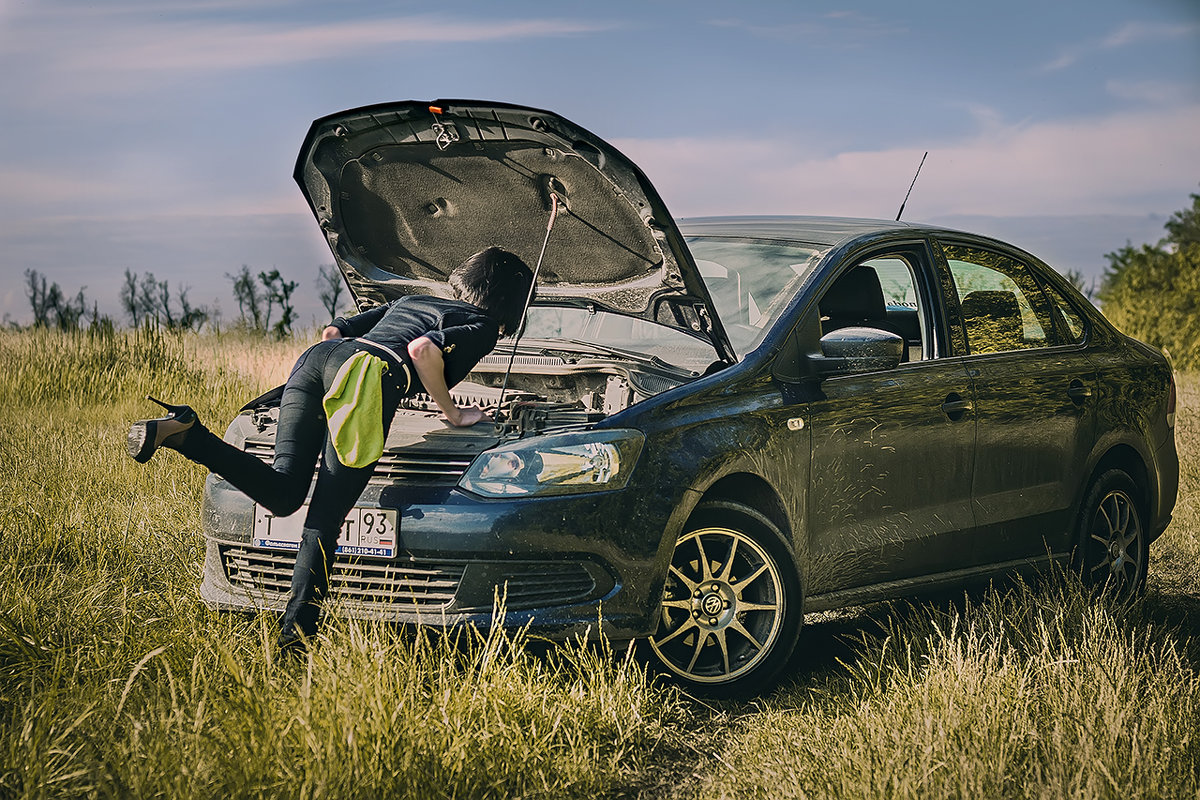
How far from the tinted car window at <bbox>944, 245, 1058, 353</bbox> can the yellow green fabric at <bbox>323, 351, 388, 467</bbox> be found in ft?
8.89

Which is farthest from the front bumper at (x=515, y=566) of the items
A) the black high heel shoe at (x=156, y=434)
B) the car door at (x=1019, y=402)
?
the car door at (x=1019, y=402)

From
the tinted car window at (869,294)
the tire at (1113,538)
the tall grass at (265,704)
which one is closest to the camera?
the tall grass at (265,704)

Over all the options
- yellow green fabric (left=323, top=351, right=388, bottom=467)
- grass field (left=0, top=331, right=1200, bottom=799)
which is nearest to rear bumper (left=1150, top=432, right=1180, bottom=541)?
grass field (left=0, top=331, right=1200, bottom=799)

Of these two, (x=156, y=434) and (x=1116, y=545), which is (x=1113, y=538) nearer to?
(x=1116, y=545)

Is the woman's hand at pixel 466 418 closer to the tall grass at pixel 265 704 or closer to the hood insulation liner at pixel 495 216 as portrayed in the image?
the tall grass at pixel 265 704

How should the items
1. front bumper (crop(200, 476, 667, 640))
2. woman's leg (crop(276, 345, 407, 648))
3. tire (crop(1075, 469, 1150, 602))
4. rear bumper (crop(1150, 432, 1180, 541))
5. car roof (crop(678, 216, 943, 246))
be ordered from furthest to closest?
rear bumper (crop(1150, 432, 1180, 541)) < tire (crop(1075, 469, 1150, 602)) < car roof (crop(678, 216, 943, 246)) < woman's leg (crop(276, 345, 407, 648)) < front bumper (crop(200, 476, 667, 640))

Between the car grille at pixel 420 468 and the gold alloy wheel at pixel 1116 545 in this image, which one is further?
the gold alloy wheel at pixel 1116 545

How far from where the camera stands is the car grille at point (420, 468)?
4.48m

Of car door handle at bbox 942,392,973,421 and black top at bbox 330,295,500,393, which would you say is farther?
car door handle at bbox 942,392,973,421

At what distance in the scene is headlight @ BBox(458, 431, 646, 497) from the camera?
173 inches

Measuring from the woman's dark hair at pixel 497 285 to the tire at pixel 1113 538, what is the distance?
293cm

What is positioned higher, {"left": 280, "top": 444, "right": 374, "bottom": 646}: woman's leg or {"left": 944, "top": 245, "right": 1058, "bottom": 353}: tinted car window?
{"left": 944, "top": 245, "right": 1058, "bottom": 353}: tinted car window

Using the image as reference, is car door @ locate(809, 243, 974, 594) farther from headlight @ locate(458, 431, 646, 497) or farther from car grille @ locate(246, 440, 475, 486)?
car grille @ locate(246, 440, 475, 486)

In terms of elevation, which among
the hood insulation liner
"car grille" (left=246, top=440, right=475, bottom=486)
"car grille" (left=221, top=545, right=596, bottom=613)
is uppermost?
the hood insulation liner
